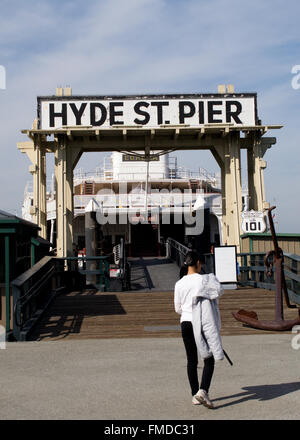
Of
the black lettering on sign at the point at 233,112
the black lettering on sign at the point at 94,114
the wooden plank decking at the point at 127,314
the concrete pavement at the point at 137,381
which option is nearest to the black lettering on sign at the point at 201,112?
the black lettering on sign at the point at 233,112

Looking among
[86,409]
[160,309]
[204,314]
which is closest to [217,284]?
[204,314]

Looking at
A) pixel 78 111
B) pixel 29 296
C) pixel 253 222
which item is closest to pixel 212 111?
pixel 253 222

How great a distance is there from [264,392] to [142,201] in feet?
97.6

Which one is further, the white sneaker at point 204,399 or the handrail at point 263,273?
the handrail at point 263,273

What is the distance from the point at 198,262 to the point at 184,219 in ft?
103

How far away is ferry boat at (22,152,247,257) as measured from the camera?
1399 inches

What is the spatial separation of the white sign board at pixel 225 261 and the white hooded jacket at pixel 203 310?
1035 centimetres

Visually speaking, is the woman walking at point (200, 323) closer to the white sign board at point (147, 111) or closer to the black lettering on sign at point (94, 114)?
the white sign board at point (147, 111)

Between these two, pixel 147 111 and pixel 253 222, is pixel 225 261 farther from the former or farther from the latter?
pixel 147 111

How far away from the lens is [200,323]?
18.5 feet

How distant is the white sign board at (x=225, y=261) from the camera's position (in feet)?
53.0

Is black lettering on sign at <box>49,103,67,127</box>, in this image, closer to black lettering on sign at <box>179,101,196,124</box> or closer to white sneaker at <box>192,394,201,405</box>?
black lettering on sign at <box>179,101,196,124</box>

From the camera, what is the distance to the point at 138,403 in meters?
5.72
